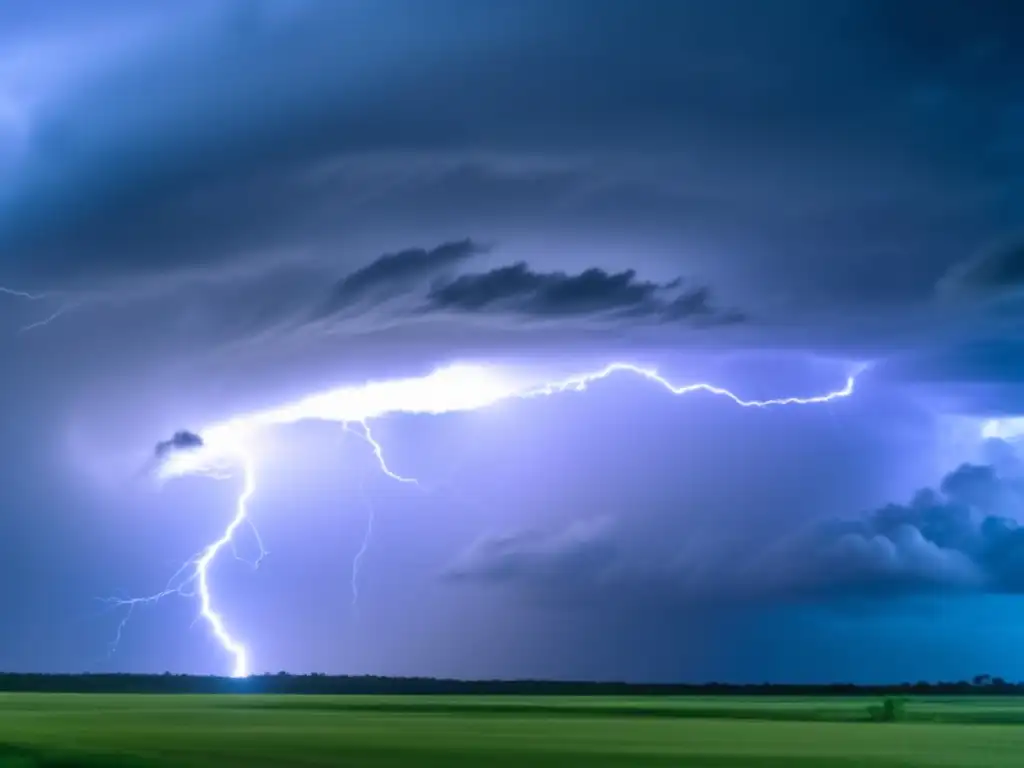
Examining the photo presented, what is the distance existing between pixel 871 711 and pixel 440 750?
43.3 metres

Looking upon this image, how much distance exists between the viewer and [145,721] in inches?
2532

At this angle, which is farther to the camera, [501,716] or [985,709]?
[985,709]

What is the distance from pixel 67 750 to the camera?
40.5 m

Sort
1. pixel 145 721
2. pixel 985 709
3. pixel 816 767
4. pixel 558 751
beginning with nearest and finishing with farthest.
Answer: pixel 816 767 < pixel 558 751 < pixel 145 721 < pixel 985 709

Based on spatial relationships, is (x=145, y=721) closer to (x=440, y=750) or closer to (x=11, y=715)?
(x=11, y=715)

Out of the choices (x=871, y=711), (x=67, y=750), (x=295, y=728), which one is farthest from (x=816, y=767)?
(x=871, y=711)

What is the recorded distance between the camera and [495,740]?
1950 inches

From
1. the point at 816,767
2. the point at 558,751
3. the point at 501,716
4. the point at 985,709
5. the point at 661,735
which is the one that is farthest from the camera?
the point at 985,709

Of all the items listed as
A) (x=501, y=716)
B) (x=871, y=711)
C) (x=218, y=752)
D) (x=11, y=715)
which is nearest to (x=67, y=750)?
(x=218, y=752)

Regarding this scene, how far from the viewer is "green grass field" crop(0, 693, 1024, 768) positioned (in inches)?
1527

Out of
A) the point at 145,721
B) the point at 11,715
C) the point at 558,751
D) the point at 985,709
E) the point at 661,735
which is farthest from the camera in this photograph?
the point at 985,709

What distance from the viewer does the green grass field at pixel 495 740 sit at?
127ft

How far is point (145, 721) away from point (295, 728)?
9779mm

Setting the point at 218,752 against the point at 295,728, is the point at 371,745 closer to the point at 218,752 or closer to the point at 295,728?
the point at 218,752
